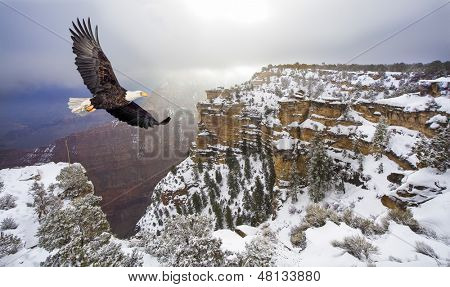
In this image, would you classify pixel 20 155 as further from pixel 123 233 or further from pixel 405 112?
pixel 405 112

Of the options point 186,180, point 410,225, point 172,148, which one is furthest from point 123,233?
point 410,225

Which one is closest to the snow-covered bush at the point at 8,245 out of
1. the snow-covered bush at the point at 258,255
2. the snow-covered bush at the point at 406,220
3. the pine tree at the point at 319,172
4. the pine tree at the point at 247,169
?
the snow-covered bush at the point at 258,255

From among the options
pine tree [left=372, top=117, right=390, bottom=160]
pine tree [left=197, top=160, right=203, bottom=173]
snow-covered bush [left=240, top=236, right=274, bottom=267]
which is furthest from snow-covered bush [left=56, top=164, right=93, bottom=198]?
pine tree [left=197, top=160, right=203, bottom=173]

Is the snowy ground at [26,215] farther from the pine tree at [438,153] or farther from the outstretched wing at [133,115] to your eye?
the pine tree at [438,153]

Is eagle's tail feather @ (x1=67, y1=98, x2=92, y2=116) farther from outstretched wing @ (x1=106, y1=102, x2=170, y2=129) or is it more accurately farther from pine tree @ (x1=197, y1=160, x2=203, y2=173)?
pine tree @ (x1=197, y1=160, x2=203, y2=173)

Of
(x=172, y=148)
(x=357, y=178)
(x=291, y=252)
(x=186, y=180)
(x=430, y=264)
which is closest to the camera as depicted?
(x=430, y=264)
